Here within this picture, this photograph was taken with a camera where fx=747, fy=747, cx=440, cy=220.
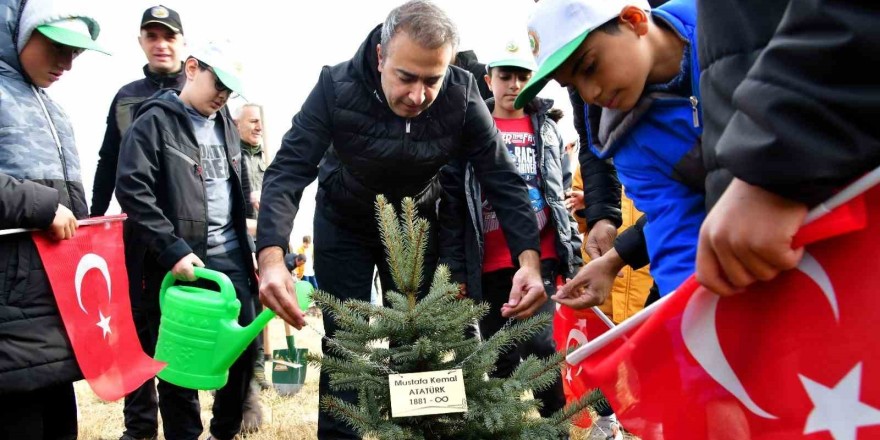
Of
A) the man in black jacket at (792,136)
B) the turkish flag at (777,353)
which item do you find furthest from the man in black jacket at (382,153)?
the man in black jacket at (792,136)

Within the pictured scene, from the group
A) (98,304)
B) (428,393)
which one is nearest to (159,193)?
(98,304)

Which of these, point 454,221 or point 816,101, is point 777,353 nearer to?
point 816,101

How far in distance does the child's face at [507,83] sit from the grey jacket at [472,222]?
0.24m

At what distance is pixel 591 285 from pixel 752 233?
1368 millimetres

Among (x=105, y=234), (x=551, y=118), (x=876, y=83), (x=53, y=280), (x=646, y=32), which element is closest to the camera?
(x=876, y=83)

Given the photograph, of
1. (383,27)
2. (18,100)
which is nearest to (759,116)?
(383,27)

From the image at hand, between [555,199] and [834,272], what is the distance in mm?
2761

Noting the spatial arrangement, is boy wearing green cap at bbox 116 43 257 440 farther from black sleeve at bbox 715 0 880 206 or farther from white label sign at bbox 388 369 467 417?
black sleeve at bbox 715 0 880 206

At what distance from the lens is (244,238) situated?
3.79 meters

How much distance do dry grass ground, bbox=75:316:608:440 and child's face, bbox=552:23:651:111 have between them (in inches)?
87.0

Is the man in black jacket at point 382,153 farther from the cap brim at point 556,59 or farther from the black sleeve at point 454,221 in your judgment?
the cap brim at point 556,59

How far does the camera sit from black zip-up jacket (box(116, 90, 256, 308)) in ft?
11.0

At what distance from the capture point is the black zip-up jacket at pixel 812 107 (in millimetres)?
778

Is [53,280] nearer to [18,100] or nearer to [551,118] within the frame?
[18,100]
